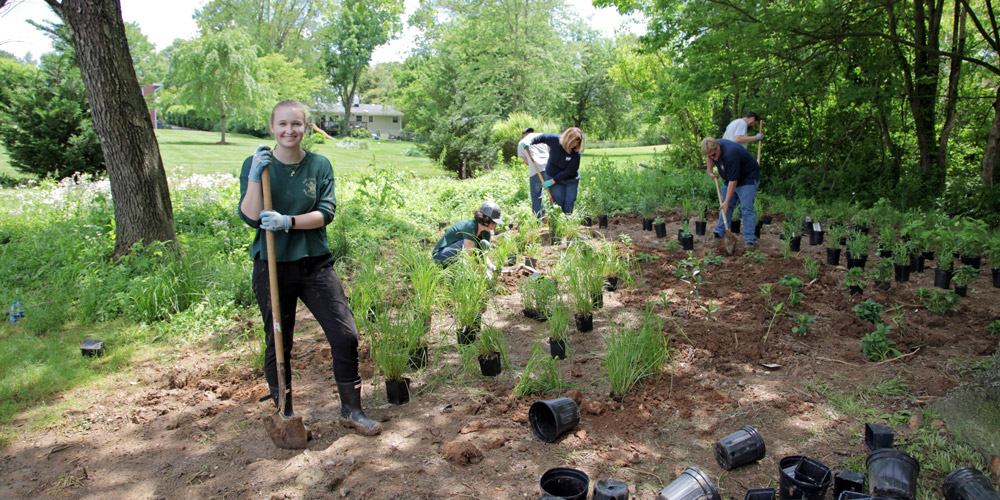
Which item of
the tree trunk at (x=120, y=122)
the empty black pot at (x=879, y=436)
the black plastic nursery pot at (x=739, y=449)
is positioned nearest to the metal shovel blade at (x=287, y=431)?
the black plastic nursery pot at (x=739, y=449)

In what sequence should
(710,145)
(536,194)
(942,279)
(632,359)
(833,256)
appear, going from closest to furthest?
(632,359)
(942,279)
(833,256)
(710,145)
(536,194)

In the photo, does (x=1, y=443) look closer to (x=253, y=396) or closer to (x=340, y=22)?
(x=253, y=396)

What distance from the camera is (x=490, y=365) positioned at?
354 centimetres

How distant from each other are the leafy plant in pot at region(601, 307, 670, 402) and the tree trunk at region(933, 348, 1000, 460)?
1.36 m

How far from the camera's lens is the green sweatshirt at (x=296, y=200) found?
266 cm

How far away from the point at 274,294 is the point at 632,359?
192 centimetres

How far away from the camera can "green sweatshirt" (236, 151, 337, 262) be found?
2658 millimetres

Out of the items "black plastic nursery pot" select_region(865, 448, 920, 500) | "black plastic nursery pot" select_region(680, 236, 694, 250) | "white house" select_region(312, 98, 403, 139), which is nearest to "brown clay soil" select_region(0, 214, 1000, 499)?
"black plastic nursery pot" select_region(865, 448, 920, 500)

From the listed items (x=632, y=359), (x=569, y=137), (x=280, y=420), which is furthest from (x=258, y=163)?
(x=569, y=137)

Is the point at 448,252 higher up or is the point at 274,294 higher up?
the point at 274,294

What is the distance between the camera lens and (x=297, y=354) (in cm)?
401

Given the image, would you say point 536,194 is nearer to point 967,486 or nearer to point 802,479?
point 802,479

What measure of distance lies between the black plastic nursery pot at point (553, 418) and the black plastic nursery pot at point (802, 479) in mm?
936

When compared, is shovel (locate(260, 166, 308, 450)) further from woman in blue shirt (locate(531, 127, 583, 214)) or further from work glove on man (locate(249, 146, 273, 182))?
woman in blue shirt (locate(531, 127, 583, 214))
